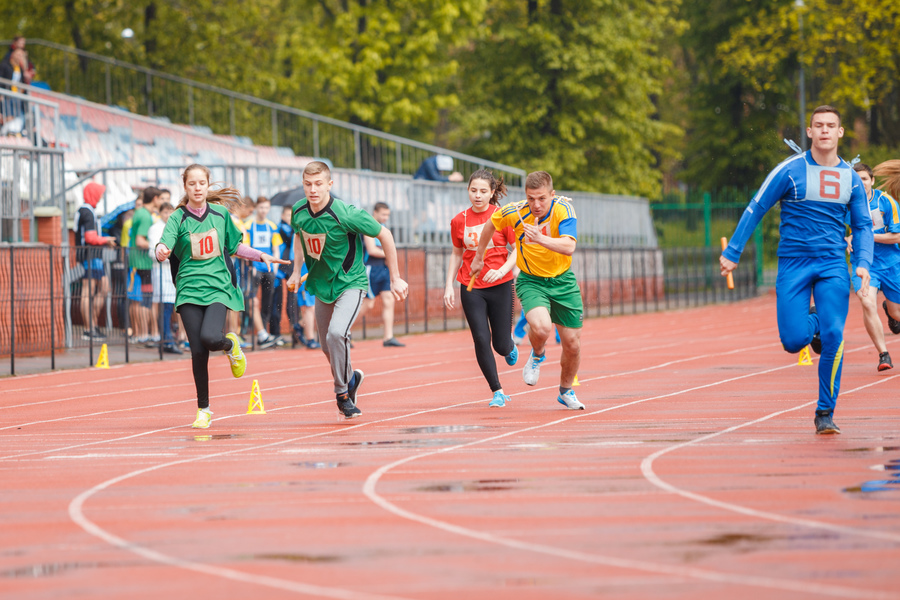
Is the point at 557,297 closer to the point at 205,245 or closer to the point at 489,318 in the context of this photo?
the point at 489,318

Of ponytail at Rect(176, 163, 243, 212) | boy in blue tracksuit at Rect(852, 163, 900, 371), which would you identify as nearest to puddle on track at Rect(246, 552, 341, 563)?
ponytail at Rect(176, 163, 243, 212)

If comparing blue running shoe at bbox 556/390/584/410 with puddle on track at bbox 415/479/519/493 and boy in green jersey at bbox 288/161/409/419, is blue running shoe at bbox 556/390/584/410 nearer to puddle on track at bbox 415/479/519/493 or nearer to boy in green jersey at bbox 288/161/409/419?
boy in green jersey at bbox 288/161/409/419

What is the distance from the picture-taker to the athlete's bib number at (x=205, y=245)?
9844 millimetres

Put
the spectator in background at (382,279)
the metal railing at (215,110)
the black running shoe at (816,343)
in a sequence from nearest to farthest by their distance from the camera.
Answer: the black running shoe at (816,343), the spectator in background at (382,279), the metal railing at (215,110)

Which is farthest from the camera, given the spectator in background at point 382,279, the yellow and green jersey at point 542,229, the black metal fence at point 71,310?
the spectator in background at point 382,279

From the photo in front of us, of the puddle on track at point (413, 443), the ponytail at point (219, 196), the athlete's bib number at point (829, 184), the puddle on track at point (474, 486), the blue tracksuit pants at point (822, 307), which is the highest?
the ponytail at point (219, 196)

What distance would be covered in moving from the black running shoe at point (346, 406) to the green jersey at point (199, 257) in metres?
1.08

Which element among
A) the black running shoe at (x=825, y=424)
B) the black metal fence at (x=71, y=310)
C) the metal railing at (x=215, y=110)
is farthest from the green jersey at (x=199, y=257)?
the metal railing at (x=215, y=110)

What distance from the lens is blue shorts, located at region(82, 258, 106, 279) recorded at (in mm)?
16391

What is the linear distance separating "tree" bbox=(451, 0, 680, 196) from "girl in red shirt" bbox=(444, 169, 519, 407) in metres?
27.9

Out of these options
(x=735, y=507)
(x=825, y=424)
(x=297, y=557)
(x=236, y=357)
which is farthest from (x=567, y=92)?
(x=297, y=557)

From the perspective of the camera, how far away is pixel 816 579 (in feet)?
15.0

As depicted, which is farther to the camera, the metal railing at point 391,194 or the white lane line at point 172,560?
the metal railing at point 391,194

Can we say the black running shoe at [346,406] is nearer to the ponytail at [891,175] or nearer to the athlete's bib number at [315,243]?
the athlete's bib number at [315,243]
